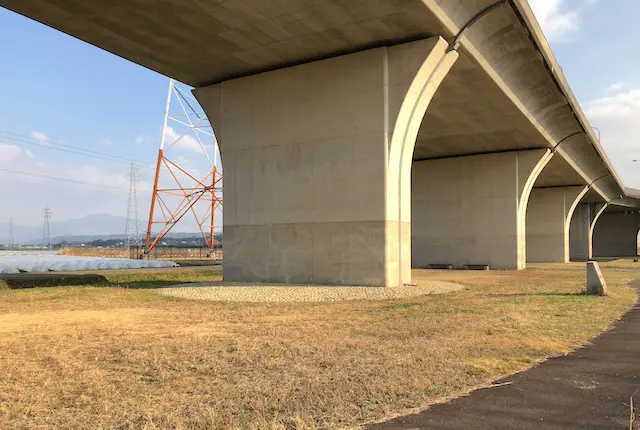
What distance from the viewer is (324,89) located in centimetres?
2005

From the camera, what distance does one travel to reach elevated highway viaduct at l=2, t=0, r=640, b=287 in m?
16.9

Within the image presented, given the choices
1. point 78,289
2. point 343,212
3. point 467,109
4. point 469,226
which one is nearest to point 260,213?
point 343,212

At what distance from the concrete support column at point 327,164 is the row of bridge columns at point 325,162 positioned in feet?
0.13

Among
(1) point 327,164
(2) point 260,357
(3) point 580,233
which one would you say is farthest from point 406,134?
(3) point 580,233

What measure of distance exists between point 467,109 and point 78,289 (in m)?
20.2

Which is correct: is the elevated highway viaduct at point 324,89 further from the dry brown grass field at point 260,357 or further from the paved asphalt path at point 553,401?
the paved asphalt path at point 553,401

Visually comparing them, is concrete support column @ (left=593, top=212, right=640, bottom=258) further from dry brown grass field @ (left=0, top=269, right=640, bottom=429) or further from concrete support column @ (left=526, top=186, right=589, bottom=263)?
dry brown grass field @ (left=0, top=269, right=640, bottom=429)

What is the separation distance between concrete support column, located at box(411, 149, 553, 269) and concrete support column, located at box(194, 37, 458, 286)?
1774 centimetres

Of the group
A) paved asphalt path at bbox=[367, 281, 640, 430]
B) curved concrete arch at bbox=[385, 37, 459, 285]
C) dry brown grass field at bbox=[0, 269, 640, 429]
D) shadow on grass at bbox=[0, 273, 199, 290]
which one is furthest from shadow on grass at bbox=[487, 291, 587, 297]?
shadow on grass at bbox=[0, 273, 199, 290]

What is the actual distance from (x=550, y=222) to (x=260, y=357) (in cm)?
5092

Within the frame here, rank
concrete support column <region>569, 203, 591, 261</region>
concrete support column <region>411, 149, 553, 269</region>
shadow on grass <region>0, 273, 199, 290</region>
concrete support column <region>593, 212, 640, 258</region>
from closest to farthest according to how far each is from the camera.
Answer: shadow on grass <region>0, 273, 199, 290</region>
concrete support column <region>411, 149, 553, 269</region>
concrete support column <region>569, 203, 591, 261</region>
concrete support column <region>593, 212, 640, 258</region>

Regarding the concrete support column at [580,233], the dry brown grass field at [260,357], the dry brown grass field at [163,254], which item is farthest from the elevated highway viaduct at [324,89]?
the concrete support column at [580,233]

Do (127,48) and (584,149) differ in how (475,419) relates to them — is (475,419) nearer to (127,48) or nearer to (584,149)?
(127,48)

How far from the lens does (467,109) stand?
88.0ft
